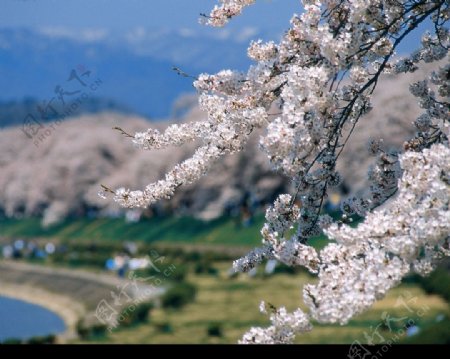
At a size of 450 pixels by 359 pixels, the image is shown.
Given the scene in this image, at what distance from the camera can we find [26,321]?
38375mm

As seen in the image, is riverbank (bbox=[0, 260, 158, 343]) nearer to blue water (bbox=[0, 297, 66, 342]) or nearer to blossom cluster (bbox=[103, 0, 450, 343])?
blue water (bbox=[0, 297, 66, 342])

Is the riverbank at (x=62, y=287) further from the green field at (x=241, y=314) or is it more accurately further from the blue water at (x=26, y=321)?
the green field at (x=241, y=314)

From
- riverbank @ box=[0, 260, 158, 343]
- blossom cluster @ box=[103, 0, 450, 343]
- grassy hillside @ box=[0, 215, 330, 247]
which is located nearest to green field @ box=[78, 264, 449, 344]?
riverbank @ box=[0, 260, 158, 343]

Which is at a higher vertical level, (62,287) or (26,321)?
(62,287)

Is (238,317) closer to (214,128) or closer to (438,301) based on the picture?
(438,301)

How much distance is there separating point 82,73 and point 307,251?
66.4 feet

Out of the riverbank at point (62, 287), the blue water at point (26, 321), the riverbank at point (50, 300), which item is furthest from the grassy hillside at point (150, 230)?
the blue water at point (26, 321)

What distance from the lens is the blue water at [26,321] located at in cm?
3525

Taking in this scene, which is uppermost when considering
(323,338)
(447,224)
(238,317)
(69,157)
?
(69,157)

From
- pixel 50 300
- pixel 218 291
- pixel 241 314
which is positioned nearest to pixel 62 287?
pixel 50 300

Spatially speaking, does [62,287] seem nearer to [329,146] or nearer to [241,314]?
→ [241,314]

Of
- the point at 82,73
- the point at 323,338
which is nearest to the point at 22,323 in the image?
the point at 82,73

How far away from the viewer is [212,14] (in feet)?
22.9

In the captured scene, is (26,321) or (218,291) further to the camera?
(26,321)
